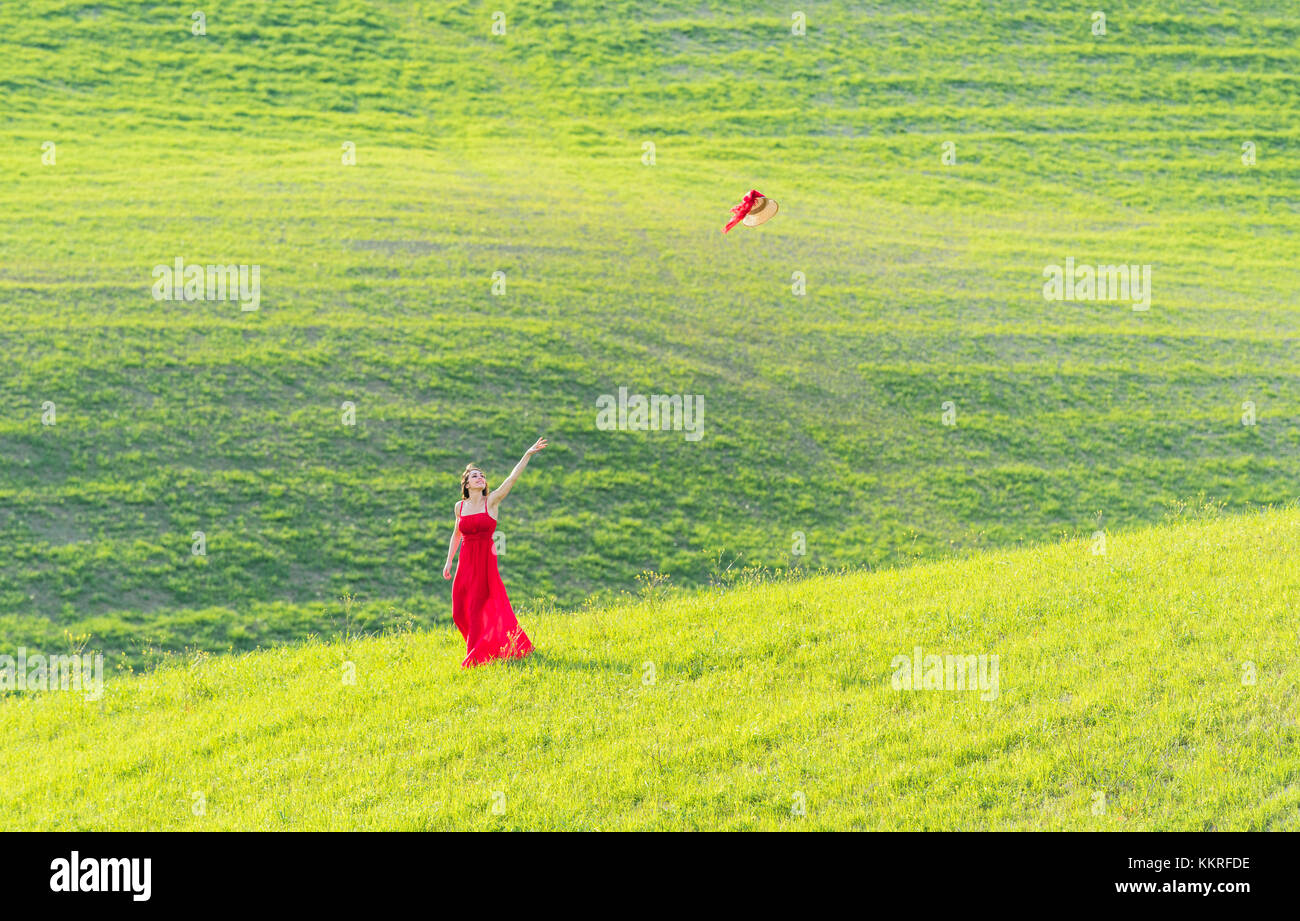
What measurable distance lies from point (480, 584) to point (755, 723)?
463 cm

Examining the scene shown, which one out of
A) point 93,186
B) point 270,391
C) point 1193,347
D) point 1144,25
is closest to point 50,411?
point 270,391

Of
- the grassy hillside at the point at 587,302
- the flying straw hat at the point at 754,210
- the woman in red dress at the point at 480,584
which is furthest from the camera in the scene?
the grassy hillside at the point at 587,302

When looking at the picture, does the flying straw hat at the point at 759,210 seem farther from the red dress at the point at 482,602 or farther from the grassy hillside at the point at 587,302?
the grassy hillside at the point at 587,302

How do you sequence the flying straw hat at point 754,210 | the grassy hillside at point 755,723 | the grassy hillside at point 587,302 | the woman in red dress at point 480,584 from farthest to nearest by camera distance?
the grassy hillside at point 587,302
the woman in red dress at point 480,584
the flying straw hat at point 754,210
the grassy hillside at point 755,723

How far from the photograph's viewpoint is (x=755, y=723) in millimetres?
13867

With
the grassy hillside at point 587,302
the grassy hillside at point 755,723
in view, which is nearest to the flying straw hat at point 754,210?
the grassy hillside at point 755,723

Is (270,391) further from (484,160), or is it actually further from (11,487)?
(484,160)

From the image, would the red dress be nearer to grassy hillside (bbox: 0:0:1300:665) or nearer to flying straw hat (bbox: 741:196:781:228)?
grassy hillside (bbox: 0:0:1300:665)

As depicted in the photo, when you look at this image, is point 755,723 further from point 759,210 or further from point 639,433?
point 639,433

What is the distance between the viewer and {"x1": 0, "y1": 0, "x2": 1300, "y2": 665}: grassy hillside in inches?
930

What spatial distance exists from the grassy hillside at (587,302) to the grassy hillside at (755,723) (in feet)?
13.6

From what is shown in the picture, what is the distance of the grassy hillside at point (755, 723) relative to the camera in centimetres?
1195

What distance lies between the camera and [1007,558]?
20.8m

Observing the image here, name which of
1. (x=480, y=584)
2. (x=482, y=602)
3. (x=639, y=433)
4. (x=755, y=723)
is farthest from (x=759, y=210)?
(x=639, y=433)
